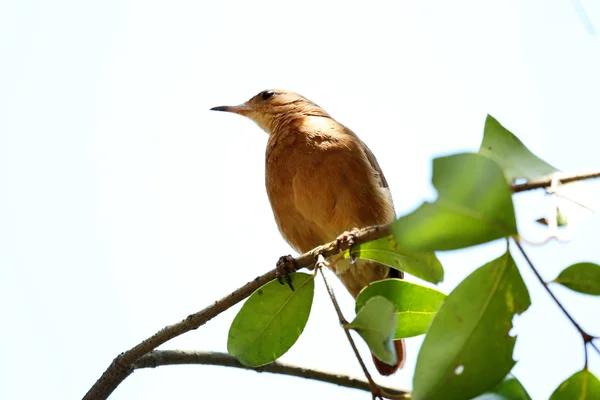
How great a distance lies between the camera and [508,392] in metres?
1.79

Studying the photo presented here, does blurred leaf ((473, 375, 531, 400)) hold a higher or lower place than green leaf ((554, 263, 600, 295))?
lower

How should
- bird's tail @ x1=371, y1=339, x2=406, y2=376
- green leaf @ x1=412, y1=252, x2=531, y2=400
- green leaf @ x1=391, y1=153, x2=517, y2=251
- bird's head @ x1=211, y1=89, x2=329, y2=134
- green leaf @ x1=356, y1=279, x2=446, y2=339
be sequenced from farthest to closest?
1. bird's head @ x1=211, y1=89, x2=329, y2=134
2. bird's tail @ x1=371, y1=339, x2=406, y2=376
3. green leaf @ x1=356, y1=279, x2=446, y2=339
4. green leaf @ x1=412, y1=252, x2=531, y2=400
5. green leaf @ x1=391, y1=153, x2=517, y2=251

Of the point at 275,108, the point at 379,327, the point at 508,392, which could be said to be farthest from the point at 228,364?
the point at 275,108

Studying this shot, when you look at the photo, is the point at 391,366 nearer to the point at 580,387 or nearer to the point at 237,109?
the point at 580,387

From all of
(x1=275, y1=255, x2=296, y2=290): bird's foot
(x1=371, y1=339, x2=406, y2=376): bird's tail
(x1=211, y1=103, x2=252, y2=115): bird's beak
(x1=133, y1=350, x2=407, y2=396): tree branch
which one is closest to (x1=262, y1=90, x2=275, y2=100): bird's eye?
(x1=211, y1=103, x2=252, y2=115): bird's beak

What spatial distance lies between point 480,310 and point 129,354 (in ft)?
5.44

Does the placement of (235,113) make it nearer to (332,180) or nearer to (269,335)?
(332,180)

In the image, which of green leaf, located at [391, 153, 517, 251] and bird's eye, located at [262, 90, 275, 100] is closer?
green leaf, located at [391, 153, 517, 251]

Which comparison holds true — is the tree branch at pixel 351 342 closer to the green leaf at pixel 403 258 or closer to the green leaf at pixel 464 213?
the green leaf at pixel 403 258

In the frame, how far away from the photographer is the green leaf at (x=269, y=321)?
2.39m

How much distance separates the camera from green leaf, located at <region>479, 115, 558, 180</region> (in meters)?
1.74

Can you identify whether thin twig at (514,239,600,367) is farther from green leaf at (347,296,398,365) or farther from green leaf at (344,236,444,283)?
green leaf at (344,236,444,283)

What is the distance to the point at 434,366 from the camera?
62.9 inches

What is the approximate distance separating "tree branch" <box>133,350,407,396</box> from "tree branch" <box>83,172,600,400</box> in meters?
0.10
